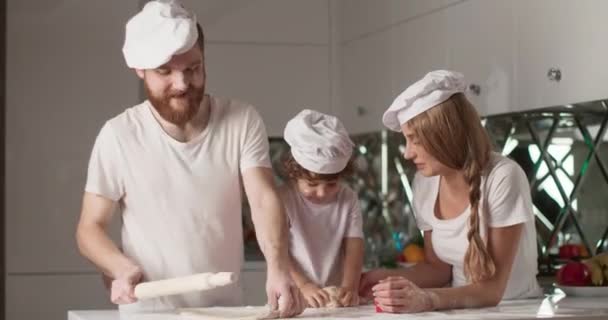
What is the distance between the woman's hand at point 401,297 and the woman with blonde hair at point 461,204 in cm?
5

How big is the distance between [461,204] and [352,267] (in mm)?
247

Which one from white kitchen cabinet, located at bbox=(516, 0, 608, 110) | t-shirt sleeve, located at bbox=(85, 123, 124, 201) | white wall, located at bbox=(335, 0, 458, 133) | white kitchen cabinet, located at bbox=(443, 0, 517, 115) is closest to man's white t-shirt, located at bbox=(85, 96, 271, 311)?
t-shirt sleeve, located at bbox=(85, 123, 124, 201)

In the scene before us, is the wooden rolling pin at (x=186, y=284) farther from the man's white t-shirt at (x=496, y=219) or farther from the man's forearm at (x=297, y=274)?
the man's white t-shirt at (x=496, y=219)

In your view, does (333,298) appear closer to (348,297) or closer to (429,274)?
(348,297)

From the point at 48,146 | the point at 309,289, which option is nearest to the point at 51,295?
the point at 48,146

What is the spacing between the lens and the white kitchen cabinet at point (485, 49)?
9.60ft

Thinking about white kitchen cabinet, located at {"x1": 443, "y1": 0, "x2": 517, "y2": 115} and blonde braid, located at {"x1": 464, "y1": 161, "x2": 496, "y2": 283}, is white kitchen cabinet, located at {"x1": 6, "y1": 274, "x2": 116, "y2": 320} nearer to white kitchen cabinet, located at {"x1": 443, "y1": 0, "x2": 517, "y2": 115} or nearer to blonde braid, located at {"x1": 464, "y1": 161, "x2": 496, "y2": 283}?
white kitchen cabinet, located at {"x1": 443, "y1": 0, "x2": 517, "y2": 115}

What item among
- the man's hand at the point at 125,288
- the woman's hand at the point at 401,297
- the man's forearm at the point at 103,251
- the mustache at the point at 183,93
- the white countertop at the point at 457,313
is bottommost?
the white countertop at the point at 457,313

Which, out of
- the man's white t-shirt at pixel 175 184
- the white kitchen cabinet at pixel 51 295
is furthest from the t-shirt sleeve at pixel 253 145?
the white kitchen cabinet at pixel 51 295

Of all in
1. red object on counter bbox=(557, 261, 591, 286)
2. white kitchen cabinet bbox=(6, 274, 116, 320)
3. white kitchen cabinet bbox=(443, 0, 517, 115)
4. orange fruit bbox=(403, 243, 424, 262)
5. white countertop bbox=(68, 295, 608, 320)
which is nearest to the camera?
white countertop bbox=(68, 295, 608, 320)

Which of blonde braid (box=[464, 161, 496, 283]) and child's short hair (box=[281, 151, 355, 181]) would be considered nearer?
blonde braid (box=[464, 161, 496, 283])

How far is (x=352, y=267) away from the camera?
7.89 ft

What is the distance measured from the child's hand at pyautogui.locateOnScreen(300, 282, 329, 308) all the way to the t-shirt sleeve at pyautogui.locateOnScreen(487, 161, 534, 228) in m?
0.34

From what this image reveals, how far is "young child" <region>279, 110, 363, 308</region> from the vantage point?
2.44 metres
